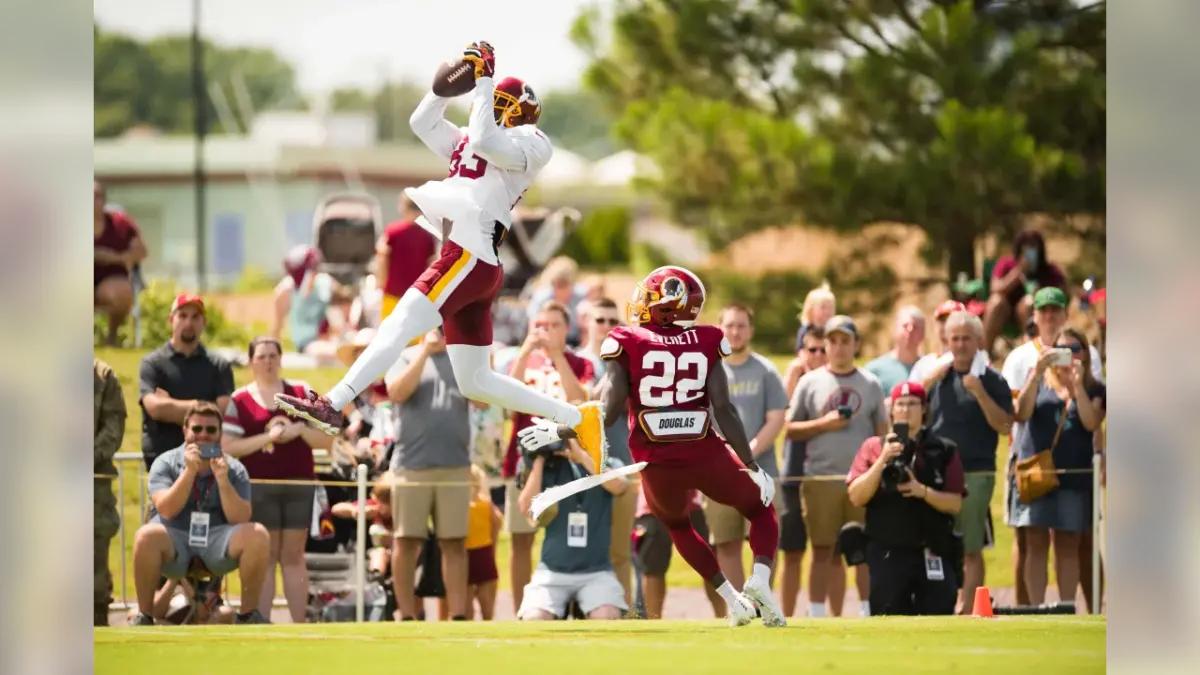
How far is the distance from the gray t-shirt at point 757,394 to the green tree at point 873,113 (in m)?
10.8

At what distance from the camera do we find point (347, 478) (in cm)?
1124

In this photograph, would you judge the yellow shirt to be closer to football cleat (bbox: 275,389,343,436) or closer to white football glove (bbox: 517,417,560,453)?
white football glove (bbox: 517,417,560,453)

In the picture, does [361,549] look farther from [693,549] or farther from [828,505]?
[693,549]

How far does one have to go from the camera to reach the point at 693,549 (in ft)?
27.8

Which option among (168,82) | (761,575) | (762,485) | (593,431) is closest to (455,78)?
(593,431)

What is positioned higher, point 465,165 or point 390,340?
point 465,165

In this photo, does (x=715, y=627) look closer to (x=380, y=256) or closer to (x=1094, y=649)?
(x=1094, y=649)

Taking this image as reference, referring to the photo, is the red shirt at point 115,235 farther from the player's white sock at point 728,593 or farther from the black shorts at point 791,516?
the player's white sock at point 728,593

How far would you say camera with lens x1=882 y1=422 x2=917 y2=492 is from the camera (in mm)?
10016

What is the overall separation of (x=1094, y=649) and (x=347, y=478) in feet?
15.6

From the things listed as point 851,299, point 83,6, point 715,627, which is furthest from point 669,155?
point 83,6

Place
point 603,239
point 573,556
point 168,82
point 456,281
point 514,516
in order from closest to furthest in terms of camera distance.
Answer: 1. point 456,281
2. point 573,556
3. point 514,516
4. point 603,239
5. point 168,82

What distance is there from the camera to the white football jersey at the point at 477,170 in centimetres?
781

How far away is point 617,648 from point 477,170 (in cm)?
190
